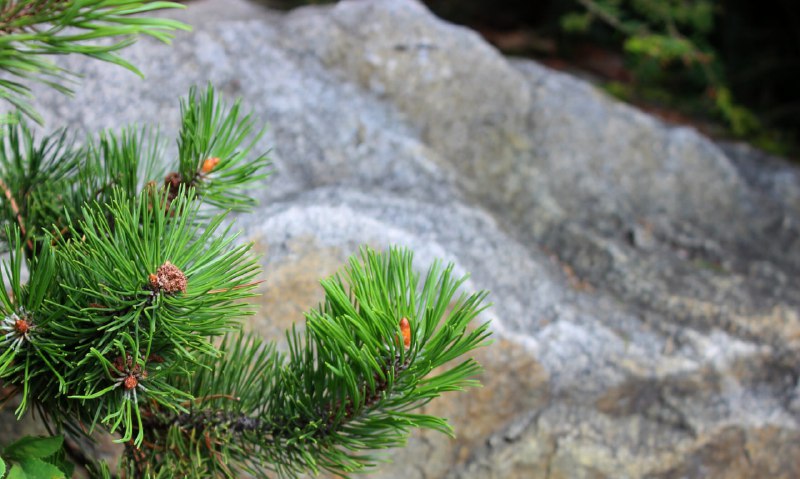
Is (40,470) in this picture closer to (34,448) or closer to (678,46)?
(34,448)

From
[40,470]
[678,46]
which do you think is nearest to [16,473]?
[40,470]

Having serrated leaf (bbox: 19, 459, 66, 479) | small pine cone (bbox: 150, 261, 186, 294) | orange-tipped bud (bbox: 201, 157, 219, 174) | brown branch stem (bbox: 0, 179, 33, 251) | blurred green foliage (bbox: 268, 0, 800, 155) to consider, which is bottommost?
serrated leaf (bbox: 19, 459, 66, 479)

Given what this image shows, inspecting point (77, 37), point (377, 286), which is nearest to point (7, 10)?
point (77, 37)

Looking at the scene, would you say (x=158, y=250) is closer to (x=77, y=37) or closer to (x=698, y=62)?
(x=77, y=37)

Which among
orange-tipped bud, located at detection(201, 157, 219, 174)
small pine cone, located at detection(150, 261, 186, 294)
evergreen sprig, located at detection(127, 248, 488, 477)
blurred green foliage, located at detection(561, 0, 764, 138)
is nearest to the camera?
small pine cone, located at detection(150, 261, 186, 294)

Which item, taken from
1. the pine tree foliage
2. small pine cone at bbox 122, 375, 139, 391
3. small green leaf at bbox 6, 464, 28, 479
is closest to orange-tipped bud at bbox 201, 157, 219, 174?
the pine tree foliage

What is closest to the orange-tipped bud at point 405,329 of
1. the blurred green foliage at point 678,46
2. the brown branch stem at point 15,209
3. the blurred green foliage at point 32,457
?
the blurred green foliage at point 32,457

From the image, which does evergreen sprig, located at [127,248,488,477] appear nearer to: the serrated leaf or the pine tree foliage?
the pine tree foliage

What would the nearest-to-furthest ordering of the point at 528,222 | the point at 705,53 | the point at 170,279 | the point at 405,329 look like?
the point at 170,279, the point at 405,329, the point at 528,222, the point at 705,53
